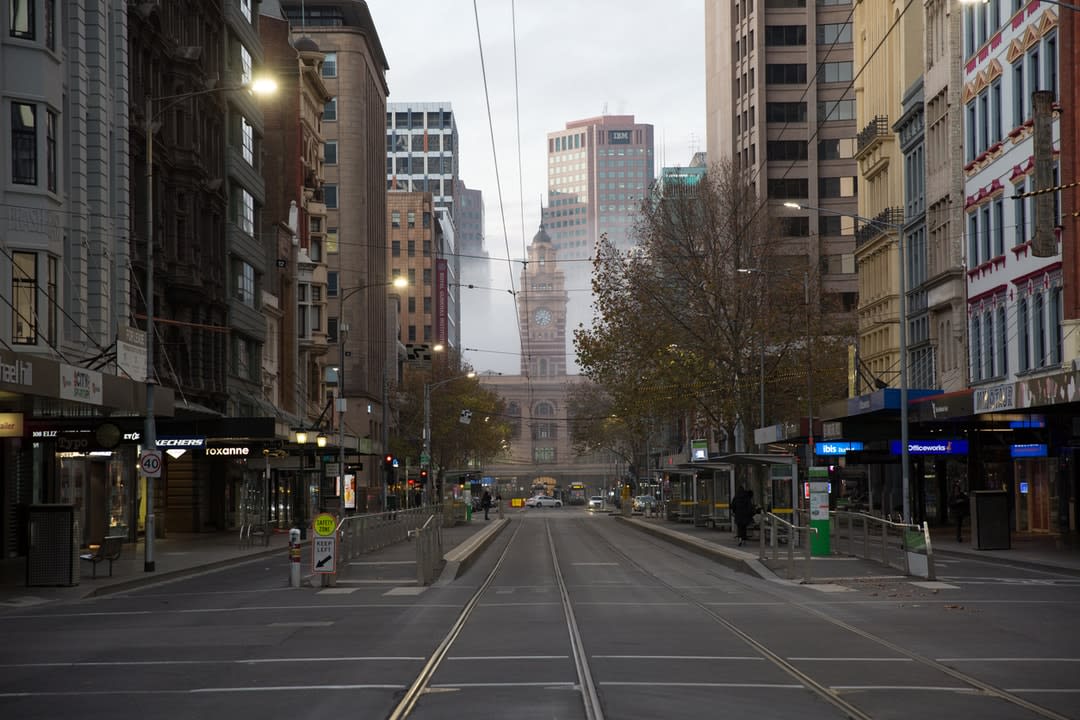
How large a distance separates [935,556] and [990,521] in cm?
179

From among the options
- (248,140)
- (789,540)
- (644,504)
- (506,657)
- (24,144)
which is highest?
(248,140)

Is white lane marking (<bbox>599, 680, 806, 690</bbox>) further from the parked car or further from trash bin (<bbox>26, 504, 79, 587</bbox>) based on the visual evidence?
the parked car

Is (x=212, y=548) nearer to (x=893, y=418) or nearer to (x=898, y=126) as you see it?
(x=893, y=418)

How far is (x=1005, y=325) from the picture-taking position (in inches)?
2074

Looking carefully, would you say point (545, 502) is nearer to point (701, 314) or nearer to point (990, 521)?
point (701, 314)

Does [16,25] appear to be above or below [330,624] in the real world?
above

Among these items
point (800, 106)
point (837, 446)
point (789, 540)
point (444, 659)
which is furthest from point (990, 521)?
point (800, 106)

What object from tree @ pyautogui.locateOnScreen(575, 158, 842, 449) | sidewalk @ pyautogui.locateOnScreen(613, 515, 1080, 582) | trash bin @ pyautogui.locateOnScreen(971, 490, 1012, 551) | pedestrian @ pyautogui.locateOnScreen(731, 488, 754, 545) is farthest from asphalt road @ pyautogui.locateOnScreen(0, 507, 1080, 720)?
tree @ pyautogui.locateOnScreen(575, 158, 842, 449)

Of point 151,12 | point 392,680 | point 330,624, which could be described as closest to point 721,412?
point 151,12

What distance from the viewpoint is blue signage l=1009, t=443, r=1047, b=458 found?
46.9 meters

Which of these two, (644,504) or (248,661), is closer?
(248,661)

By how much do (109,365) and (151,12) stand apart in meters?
14.1

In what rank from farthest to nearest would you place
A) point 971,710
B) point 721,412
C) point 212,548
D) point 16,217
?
point 721,412
point 212,548
point 16,217
point 971,710

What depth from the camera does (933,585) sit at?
27.9m
